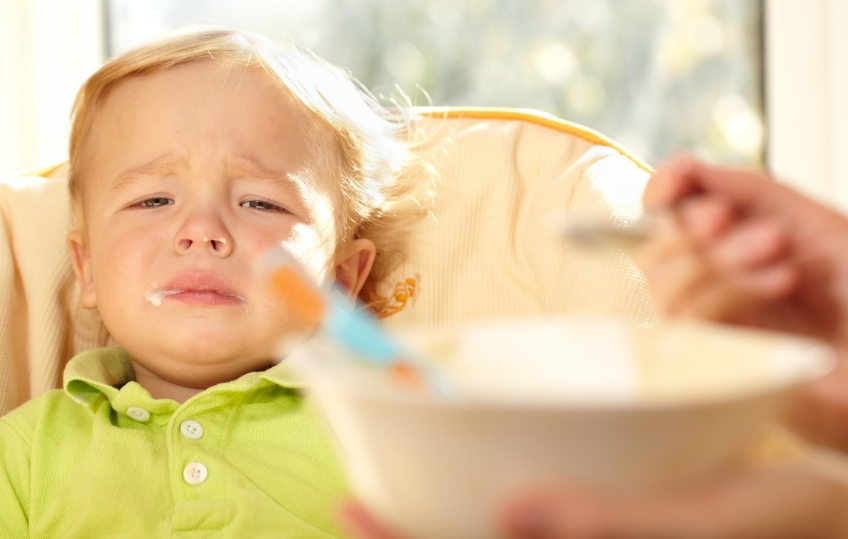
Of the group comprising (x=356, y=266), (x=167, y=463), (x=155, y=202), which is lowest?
(x=167, y=463)

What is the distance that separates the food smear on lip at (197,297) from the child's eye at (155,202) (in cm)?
11

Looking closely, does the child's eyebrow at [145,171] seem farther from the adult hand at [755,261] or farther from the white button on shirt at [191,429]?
the adult hand at [755,261]

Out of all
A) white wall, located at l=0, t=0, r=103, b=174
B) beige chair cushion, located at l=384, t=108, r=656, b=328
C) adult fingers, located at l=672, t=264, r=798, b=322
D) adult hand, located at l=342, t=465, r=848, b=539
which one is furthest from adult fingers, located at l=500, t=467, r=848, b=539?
white wall, located at l=0, t=0, r=103, b=174

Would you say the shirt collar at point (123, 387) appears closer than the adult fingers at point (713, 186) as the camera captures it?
No

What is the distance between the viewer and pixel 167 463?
3.15 feet

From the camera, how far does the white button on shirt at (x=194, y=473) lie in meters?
0.92

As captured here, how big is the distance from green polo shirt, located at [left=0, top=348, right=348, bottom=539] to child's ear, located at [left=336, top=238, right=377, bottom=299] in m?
0.20

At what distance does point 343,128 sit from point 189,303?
33 centimetres

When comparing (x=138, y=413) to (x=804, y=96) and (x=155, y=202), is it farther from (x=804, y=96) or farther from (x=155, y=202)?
(x=804, y=96)

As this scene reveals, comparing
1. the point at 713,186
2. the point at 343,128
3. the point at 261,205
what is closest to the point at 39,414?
the point at 261,205

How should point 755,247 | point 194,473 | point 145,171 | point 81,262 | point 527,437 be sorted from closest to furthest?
point 527,437
point 755,247
point 194,473
point 145,171
point 81,262

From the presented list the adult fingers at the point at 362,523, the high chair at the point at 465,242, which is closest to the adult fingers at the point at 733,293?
the adult fingers at the point at 362,523

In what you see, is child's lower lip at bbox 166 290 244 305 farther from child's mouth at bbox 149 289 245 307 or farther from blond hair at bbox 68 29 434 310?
blond hair at bbox 68 29 434 310

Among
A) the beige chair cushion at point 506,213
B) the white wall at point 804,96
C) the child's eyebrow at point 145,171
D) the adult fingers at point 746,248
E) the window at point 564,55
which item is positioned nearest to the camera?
the adult fingers at point 746,248
